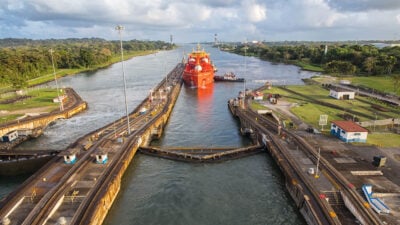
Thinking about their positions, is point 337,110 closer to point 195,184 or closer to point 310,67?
point 195,184

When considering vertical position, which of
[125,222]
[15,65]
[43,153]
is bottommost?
[125,222]

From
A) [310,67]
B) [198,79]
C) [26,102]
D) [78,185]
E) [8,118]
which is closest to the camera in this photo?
[78,185]

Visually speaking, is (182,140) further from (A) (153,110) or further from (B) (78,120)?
(B) (78,120)

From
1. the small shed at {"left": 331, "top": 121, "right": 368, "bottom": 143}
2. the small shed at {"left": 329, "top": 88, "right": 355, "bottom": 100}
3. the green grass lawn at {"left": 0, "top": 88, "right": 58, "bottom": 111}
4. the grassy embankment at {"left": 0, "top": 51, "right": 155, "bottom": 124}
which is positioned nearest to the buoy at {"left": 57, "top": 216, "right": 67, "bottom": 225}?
the small shed at {"left": 331, "top": 121, "right": 368, "bottom": 143}

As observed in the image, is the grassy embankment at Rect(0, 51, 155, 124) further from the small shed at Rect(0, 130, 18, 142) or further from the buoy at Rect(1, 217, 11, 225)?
the buoy at Rect(1, 217, 11, 225)

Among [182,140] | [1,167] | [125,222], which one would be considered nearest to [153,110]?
[182,140]

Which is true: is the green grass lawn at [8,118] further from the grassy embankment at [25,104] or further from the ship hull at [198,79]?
the ship hull at [198,79]

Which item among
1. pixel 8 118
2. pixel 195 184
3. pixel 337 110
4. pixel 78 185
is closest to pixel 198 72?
pixel 337 110
